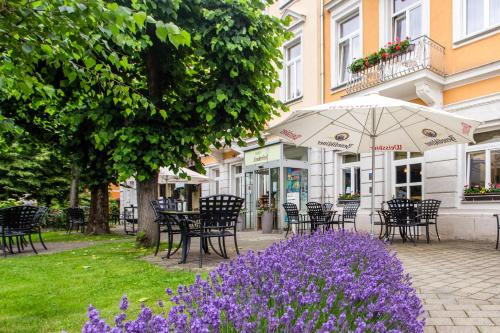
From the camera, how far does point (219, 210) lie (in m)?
5.91

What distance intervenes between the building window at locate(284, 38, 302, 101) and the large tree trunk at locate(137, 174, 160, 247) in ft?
28.4

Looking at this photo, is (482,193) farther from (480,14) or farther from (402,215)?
(480,14)

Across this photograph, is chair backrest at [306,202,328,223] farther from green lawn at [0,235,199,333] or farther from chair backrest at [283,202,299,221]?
green lawn at [0,235,199,333]

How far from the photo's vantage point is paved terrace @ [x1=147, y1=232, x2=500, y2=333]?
10.1 ft

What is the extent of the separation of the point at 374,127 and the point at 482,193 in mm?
3918

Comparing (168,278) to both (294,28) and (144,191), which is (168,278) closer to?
(144,191)

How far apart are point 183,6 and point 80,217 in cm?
944

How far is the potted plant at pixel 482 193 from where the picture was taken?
27.2 ft

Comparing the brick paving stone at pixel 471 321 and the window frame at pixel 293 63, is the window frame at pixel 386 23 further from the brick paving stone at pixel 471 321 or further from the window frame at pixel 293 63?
the brick paving stone at pixel 471 321

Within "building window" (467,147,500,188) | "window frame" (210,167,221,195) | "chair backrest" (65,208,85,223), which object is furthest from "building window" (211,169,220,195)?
"building window" (467,147,500,188)

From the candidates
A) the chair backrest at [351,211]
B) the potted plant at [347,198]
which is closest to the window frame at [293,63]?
the potted plant at [347,198]

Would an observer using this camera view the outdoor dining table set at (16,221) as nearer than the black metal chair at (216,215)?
No

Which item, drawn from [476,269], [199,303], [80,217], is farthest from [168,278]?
[80,217]

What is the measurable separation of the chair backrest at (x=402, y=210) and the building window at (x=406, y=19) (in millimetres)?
5118
